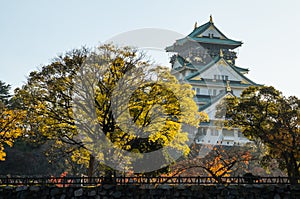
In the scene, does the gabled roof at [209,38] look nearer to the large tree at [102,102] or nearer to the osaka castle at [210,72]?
the osaka castle at [210,72]

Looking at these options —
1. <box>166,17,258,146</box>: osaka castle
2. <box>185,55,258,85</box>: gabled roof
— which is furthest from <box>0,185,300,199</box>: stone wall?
<box>185,55,258,85</box>: gabled roof

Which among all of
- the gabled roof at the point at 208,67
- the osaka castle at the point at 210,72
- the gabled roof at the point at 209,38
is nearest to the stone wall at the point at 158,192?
the osaka castle at the point at 210,72

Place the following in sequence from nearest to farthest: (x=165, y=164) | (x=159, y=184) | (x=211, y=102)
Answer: (x=159, y=184) < (x=165, y=164) < (x=211, y=102)

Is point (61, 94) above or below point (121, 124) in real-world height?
above

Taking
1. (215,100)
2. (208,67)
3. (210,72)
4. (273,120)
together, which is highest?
(208,67)

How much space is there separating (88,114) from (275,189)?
31.8 feet

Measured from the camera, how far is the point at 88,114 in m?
21.8

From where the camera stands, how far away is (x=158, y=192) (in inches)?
707

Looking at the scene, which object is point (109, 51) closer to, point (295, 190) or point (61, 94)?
point (61, 94)

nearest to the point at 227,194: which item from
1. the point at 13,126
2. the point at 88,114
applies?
the point at 88,114

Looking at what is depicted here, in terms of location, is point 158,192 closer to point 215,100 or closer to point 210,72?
point 215,100

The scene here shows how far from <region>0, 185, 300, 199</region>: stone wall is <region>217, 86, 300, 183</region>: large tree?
188cm

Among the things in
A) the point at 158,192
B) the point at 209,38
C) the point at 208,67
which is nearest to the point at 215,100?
the point at 208,67

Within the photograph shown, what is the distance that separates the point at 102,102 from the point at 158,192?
19.1 ft
